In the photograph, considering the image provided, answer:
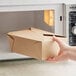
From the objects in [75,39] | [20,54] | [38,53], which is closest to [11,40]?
[20,54]

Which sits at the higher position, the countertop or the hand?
the hand

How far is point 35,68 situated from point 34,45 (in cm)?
18

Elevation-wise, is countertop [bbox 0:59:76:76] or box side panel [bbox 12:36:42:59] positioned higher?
box side panel [bbox 12:36:42:59]

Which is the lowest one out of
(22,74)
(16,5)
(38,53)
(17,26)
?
(22,74)

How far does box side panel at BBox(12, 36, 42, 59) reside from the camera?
0.98m

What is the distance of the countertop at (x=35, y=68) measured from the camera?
106 cm

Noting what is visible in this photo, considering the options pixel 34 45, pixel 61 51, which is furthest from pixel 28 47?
pixel 61 51

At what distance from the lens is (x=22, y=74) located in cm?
105

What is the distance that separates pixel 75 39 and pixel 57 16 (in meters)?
0.16

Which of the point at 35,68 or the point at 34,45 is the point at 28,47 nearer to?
the point at 34,45

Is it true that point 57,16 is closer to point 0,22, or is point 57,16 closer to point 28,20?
point 28,20

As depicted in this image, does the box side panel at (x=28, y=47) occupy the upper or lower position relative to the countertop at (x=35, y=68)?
upper

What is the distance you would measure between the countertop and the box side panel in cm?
10

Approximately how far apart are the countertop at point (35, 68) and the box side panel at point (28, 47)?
10 centimetres
